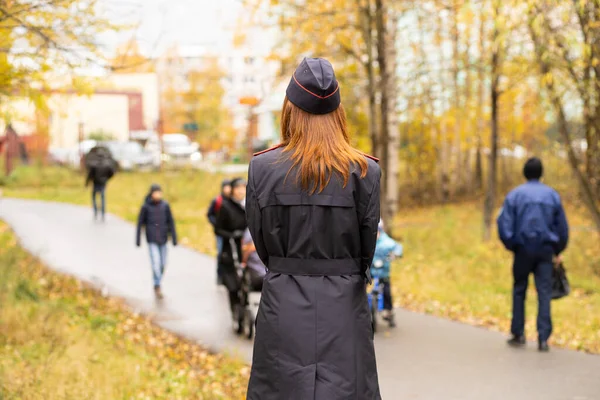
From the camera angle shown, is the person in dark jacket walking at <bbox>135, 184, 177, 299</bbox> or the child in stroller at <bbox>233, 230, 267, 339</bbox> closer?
the child in stroller at <bbox>233, 230, 267, 339</bbox>

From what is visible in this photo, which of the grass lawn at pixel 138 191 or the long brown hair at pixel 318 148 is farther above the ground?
the long brown hair at pixel 318 148

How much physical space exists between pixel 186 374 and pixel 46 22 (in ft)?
12.6

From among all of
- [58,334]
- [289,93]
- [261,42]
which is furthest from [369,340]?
[261,42]

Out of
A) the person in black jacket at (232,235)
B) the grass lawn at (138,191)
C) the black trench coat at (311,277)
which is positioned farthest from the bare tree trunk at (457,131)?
the black trench coat at (311,277)

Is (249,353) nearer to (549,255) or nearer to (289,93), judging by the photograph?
(549,255)

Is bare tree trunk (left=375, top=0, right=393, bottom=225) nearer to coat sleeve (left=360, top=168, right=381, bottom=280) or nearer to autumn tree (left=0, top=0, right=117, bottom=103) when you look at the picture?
autumn tree (left=0, top=0, right=117, bottom=103)

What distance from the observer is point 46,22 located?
27.2 feet

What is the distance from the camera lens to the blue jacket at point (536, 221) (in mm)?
7938

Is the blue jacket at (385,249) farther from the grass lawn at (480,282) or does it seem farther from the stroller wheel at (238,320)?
the grass lawn at (480,282)

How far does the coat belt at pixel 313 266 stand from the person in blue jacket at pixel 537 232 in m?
4.79

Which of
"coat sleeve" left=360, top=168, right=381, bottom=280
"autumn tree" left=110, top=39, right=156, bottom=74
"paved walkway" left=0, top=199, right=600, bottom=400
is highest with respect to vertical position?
"autumn tree" left=110, top=39, right=156, bottom=74

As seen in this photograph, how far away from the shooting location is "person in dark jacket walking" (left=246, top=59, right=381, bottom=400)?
11.6 ft

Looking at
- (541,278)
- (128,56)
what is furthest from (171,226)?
(541,278)

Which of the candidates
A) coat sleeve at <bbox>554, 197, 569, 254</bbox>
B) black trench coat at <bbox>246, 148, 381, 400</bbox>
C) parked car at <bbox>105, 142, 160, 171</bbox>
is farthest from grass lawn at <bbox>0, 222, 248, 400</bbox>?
parked car at <bbox>105, 142, 160, 171</bbox>
